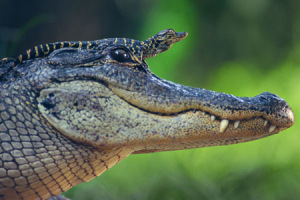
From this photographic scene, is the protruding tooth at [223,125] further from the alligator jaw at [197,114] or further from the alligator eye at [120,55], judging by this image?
the alligator eye at [120,55]

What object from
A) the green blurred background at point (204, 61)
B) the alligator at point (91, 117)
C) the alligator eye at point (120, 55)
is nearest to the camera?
the alligator at point (91, 117)

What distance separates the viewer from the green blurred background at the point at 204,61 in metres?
2.32

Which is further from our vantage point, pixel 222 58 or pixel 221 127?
pixel 222 58

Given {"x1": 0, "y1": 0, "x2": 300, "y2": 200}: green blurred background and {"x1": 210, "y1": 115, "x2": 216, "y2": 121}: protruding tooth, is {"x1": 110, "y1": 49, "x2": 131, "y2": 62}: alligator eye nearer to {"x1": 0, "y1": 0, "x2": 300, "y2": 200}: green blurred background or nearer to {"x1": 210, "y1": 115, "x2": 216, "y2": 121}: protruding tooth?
{"x1": 210, "y1": 115, "x2": 216, "y2": 121}: protruding tooth

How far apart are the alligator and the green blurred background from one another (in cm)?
95

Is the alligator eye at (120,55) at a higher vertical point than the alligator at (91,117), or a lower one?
higher

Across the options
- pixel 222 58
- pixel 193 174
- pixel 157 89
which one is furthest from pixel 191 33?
pixel 157 89

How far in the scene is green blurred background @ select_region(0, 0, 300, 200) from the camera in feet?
7.60

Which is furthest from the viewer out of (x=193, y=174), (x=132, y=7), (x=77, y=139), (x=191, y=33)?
(x=191, y=33)

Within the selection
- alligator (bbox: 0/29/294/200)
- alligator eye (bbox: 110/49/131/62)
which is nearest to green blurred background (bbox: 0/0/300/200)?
alligator (bbox: 0/29/294/200)

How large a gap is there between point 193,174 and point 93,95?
4.46ft

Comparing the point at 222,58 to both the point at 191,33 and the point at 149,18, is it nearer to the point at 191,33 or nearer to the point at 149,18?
the point at 191,33

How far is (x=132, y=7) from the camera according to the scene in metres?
4.64

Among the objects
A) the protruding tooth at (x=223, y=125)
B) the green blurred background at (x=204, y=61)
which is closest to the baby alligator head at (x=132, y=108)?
the protruding tooth at (x=223, y=125)
